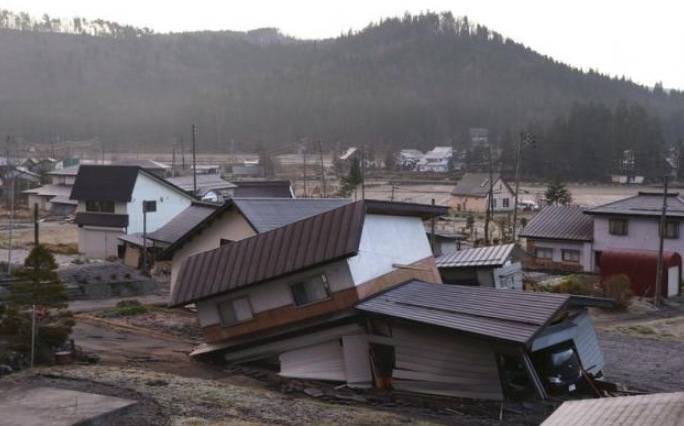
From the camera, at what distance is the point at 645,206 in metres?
31.2

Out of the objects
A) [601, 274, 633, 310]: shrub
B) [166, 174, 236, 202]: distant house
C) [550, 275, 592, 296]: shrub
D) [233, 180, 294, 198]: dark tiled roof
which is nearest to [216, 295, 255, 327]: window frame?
[550, 275, 592, 296]: shrub

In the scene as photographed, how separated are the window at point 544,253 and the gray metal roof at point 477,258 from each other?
1431cm

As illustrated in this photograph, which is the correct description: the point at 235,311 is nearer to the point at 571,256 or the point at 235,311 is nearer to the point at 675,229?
the point at 675,229

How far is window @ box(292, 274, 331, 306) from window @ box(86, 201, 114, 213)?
25.4 m

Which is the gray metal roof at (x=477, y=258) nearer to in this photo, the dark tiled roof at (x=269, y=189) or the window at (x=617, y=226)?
the window at (x=617, y=226)

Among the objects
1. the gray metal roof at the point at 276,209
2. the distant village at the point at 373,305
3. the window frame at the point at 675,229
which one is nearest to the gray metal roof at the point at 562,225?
the window frame at the point at 675,229

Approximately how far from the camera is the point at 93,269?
27.0 meters

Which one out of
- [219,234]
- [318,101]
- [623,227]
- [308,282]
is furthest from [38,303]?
[318,101]

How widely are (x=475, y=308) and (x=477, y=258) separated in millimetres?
8887

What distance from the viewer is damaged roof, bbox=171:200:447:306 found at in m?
13.5

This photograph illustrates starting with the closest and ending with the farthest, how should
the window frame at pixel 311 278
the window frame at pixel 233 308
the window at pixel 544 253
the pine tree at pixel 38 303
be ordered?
the pine tree at pixel 38 303 < the window frame at pixel 311 278 < the window frame at pixel 233 308 < the window at pixel 544 253

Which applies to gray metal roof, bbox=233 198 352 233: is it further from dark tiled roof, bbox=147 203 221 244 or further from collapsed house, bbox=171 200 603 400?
dark tiled roof, bbox=147 203 221 244

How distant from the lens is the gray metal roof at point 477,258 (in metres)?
20.2

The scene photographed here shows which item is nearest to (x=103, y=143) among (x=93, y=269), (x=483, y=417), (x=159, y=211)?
(x=159, y=211)
